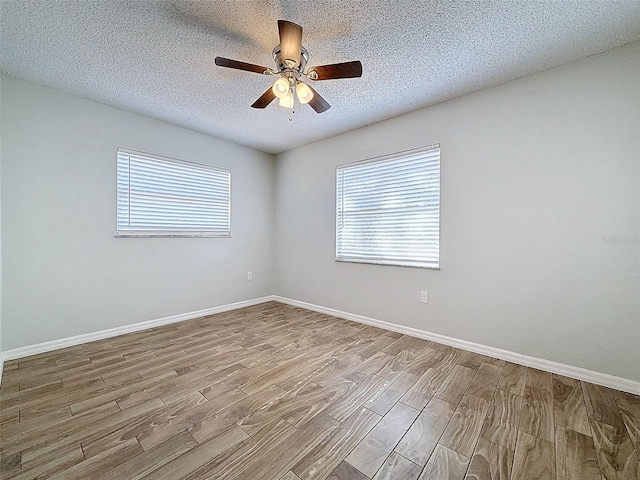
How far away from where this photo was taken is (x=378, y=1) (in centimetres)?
164

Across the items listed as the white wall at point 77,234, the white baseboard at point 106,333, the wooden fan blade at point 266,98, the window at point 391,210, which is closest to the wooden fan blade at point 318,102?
the wooden fan blade at point 266,98

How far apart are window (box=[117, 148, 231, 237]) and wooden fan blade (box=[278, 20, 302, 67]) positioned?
245cm

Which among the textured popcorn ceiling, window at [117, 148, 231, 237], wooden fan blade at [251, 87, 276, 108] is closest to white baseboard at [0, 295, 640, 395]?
window at [117, 148, 231, 237]

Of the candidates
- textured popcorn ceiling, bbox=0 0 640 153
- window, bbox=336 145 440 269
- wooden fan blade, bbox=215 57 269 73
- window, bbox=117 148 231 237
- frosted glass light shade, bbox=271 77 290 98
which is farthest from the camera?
window, bbox=117 148 231 237

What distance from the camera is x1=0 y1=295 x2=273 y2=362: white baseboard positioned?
97.9 inches

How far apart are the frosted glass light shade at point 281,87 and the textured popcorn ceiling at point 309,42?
13.0 inches

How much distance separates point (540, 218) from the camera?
231cm

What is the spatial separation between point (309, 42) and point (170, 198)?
8.62ft

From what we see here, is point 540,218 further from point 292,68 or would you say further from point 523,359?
point 292,68

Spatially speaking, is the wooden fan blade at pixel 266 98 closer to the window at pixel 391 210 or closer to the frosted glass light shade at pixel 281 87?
the frosted glass light shade at pixel 281 87

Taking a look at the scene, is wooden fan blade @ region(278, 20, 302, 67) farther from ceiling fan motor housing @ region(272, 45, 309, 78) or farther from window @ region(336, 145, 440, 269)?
window @ region(336, 145, 440, 269)

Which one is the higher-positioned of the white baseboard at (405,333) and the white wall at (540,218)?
the white wall at (540,218)

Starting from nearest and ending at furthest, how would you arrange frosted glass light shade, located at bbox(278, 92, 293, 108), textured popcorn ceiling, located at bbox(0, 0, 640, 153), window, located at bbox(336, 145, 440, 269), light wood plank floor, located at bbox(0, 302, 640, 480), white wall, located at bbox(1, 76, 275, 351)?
1. light wood plank floor, located at bbox(0, 302, 640, 480)
2. textured popcorn ceiling, located at bbox(0, 0, 640, 153)
3. frosted glass light shade, located at bbox(278, 92, 293, 108)
4. white wall, located at bbox(1, 76, 275, 351)
5. window, located at bbox(336, 145, 440, 269)

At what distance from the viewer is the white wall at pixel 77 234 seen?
2.47 meters
